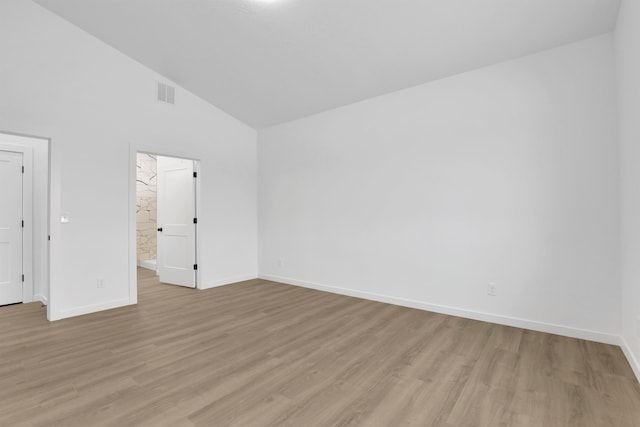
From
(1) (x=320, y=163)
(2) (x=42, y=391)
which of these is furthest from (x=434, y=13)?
(2) (x=42, y=391)

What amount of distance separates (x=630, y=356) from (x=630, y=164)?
4.94 ft

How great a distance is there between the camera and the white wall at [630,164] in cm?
220

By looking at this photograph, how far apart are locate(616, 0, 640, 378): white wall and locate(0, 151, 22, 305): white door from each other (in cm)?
679

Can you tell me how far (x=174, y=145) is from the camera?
15.3 feet

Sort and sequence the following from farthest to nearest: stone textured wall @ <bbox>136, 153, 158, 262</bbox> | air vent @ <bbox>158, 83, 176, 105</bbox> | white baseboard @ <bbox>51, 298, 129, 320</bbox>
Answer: stone textured wall @ <bbox>136, 153, 158, 262</bbox>
air vent @ <bbox>158, 83, 176, 105</bbox>
white baseboard @ <bbox>51, 298, 129, 320</bbox>

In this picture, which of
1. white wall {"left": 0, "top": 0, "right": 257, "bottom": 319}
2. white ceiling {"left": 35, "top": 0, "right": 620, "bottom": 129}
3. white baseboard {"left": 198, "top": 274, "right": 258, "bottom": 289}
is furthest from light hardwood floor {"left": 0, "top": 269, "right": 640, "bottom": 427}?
white ceiling {"left": 35, "top": 0, "right": 620, "bottom": 129}

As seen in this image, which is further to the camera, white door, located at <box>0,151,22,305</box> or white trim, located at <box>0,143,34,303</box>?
white trim, located at <box>0,143,34,303</box>

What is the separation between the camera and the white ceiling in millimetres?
2791

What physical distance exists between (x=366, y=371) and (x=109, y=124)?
4.21 meters

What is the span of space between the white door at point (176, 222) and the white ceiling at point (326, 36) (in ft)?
5.05

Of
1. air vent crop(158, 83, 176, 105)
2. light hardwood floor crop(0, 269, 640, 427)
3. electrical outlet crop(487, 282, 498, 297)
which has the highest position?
air vent crop(158, 83, 176, 105)

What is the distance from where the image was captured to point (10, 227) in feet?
13.9

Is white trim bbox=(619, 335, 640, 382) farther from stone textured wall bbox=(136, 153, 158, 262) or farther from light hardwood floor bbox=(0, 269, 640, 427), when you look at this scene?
stone textured wall bbox=(136, 153, 158, 262)

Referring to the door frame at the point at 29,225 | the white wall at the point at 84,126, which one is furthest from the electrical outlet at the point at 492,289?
the door frame at the point at 29,225
